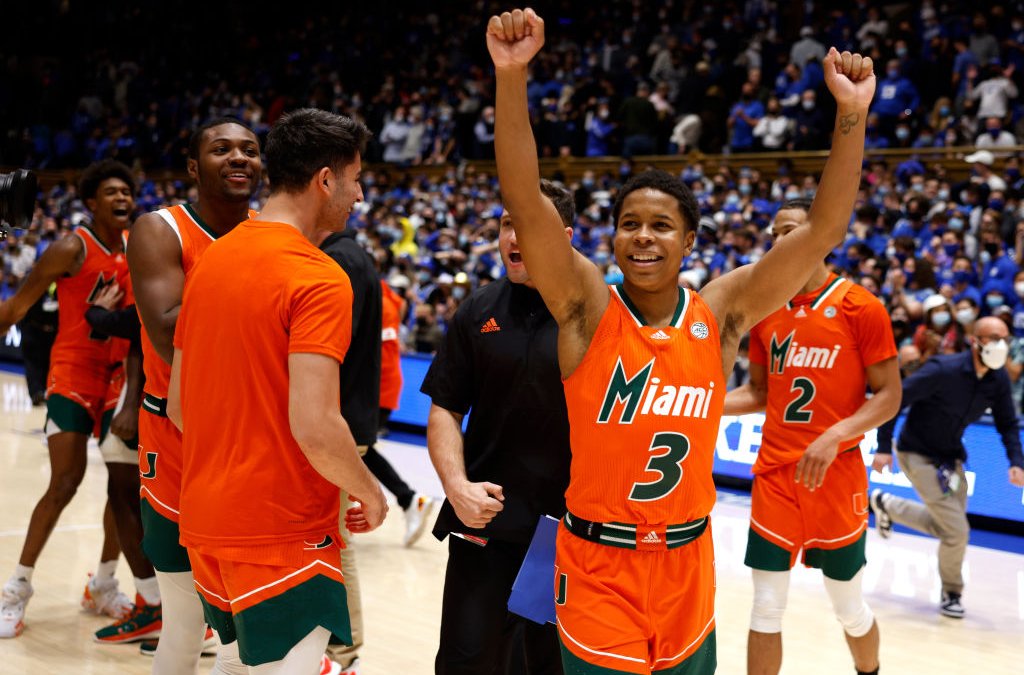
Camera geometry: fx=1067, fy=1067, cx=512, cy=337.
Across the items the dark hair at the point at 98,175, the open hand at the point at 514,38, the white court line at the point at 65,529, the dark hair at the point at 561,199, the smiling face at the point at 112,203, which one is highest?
the open hand at the point at 514,38

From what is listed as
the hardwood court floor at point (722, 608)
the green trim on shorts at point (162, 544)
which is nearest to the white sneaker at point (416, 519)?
the hardwood court floor at point (722, 608)

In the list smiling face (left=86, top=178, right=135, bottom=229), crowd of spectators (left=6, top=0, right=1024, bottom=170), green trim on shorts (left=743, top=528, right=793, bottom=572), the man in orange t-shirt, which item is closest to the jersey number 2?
green trim on shorts (left=743, top=528, right=793, bottom=572)

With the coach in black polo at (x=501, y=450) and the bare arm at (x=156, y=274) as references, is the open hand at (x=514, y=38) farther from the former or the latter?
the bare arm at (x=156, y=274)

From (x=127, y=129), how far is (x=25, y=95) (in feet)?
17.6

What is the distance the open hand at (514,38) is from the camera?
2500 millimetres

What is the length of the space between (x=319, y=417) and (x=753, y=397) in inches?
103

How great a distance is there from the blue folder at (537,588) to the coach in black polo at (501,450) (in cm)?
24

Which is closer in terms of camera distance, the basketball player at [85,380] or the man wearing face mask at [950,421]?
the basketball player at [85,380]

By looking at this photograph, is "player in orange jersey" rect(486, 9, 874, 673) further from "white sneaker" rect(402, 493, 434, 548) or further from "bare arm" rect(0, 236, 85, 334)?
"white sneaker" rect(402, 493, 434, 548)

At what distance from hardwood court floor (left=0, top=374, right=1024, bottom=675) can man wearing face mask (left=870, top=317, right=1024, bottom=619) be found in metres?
0.50

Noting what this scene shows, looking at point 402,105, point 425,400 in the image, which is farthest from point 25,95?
point 425,400

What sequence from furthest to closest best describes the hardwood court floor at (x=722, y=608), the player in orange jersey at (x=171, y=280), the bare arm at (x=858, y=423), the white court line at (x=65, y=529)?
1. the white court line at (x=65, y=529)
2. the hardwood court floor at (x=722, y=608)
3. the bare arm at (x=858, y=423)
4. the player in orange jersey at (x=171, y=280)

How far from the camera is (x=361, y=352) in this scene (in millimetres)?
3988

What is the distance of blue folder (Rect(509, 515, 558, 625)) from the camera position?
10.1 ft
